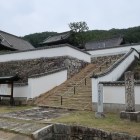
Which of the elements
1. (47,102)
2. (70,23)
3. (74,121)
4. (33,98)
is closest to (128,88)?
(74,121)

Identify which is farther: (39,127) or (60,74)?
(60,74)

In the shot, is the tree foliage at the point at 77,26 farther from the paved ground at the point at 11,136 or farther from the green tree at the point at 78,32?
the paved ground at the point at 11,136

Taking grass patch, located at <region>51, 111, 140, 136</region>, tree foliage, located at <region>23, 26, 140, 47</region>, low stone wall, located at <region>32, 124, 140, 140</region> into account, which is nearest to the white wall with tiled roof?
grass patch, located at <region>51, 111, 140, 136</region>

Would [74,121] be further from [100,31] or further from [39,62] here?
[100,31]

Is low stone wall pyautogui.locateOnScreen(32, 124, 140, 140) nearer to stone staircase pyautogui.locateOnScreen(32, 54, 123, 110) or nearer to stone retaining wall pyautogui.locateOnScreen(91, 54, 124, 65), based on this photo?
stone staircase pyautogui.locateOnScreen(32, 54, 123, 110)

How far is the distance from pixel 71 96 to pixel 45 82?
2.47 metres

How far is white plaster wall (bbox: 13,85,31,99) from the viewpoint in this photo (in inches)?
622

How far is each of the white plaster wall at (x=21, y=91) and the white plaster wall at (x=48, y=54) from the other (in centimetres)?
499

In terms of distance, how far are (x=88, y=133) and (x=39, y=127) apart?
1.80m

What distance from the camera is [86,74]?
1911cm

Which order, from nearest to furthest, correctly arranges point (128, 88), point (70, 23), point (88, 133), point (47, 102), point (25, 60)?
point (88, 133) < point (128, 88) < point (47, 102) < point (25, 60) < point (70, 23)

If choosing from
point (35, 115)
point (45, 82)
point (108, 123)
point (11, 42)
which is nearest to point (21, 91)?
point (45, 82)

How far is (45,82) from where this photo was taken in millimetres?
16812

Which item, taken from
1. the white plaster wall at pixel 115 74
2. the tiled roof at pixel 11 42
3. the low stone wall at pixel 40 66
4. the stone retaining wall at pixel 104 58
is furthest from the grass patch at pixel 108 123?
the tiled roof at pixel 11 42
